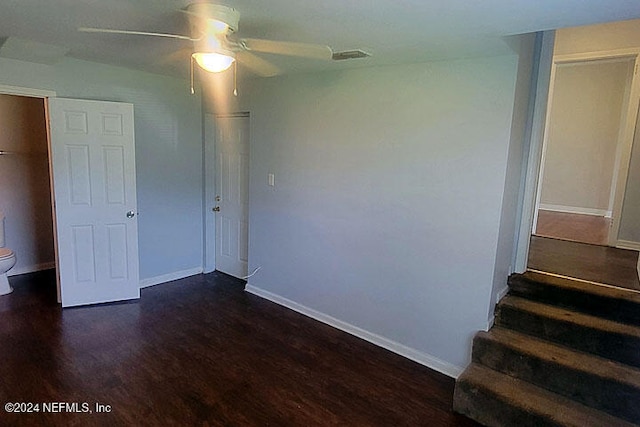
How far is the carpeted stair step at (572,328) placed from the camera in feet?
7.65

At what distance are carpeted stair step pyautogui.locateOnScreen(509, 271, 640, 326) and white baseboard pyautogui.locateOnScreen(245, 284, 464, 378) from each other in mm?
763

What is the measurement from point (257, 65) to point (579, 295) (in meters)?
3.00

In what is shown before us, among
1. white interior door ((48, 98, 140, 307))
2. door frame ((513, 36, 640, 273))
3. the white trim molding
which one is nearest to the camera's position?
door frame ((513, 36, 640, 273))

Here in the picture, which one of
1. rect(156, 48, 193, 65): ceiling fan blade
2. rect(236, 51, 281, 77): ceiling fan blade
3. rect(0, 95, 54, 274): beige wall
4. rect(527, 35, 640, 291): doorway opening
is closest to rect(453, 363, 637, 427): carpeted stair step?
rect(527, 35, 640, 291): doorway opening

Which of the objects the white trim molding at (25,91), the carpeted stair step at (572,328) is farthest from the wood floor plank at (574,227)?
the white trim molding at (25,91)

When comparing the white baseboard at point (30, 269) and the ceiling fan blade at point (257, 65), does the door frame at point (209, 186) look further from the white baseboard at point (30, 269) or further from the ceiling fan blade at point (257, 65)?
the white baseboard at point (30, 269)

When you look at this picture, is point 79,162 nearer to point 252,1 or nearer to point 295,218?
point 295,218

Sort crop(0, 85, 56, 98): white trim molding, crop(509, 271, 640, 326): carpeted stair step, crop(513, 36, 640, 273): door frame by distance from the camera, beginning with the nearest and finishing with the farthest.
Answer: crop(509, 271, 640, 326): carpeted stair step, crop(513, 36, 640, 273): door frame, crop(0, 85, 56, 98): white trim molding

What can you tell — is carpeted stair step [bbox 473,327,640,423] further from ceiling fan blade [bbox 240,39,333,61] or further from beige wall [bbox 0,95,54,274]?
beige wall [bbox 0,95,54,274]

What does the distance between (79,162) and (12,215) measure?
1.60m

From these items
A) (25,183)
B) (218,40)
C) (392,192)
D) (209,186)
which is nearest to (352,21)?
(218,40)

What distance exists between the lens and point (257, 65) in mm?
3256

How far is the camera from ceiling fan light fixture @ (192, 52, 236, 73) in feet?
6.48

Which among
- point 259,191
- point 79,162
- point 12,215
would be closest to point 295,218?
point 259,191
